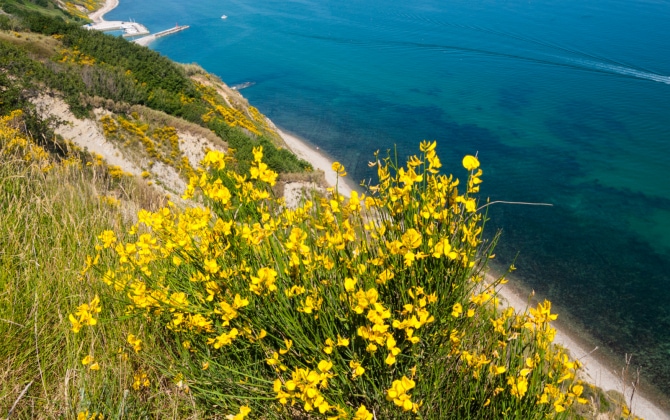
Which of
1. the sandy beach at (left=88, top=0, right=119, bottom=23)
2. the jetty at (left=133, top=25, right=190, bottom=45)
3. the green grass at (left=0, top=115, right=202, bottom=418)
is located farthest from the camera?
the sandy beach at (left=88, top=0, right=119, bottom=23)

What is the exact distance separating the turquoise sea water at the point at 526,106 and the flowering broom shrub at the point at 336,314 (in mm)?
15374

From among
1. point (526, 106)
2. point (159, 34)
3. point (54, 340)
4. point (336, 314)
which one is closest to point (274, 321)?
point (336, 314)

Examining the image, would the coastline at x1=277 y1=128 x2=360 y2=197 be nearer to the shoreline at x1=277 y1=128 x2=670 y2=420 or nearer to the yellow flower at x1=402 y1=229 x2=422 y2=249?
the shoreline at x1=277 y1=128 x2=670 y2=420

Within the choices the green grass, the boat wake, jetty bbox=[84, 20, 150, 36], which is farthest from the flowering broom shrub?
jetty bbox=[84, 20, 150, 36]

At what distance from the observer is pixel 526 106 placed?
3634cm

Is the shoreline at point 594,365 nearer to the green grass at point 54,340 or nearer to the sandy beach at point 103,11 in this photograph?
the green grass at point 54,340

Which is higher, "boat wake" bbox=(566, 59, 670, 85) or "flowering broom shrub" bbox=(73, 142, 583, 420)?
"boat wake" bbox=(566, 59, 670, 85)

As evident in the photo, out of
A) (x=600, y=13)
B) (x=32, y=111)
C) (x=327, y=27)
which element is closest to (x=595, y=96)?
(x=600, y=13)

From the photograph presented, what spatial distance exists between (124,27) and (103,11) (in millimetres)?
18522

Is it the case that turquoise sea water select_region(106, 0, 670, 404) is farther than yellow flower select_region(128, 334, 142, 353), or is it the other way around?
turquoise sea water select_region(106, 0, 670, 404)

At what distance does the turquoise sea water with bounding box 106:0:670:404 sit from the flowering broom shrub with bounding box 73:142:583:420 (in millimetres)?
15374

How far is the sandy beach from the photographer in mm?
66562

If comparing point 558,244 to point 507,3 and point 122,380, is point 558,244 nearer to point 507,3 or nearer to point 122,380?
point 122,380

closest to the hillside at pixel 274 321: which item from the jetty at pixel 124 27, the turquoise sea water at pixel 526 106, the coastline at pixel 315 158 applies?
the turquoise sea water at pixel 526 106
